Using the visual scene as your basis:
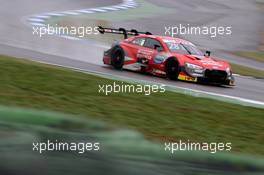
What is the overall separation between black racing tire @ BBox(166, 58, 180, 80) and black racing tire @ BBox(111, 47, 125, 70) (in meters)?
1.43

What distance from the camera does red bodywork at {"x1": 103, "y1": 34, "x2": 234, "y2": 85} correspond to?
512 inches

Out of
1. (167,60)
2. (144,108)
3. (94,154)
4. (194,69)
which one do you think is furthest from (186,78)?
(94,154)

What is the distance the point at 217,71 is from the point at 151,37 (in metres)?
→ 1.88

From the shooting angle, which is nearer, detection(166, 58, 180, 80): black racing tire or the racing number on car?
detection(166, 58, 180, 80): black racing tire

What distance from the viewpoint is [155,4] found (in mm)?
28531

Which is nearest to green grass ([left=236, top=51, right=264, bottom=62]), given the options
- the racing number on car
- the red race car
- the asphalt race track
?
the asphalt race track

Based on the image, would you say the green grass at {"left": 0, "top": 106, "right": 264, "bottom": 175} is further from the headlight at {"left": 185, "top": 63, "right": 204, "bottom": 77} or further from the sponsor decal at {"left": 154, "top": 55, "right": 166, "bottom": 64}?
the sponsor decal at {"left": 154, "top": 55, "right": 166, "bottom": 64}

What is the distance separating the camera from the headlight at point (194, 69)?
13.0 m

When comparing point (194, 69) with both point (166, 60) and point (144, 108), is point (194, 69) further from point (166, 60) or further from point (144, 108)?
point (144, 108)

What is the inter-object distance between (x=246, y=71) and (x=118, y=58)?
459 cm

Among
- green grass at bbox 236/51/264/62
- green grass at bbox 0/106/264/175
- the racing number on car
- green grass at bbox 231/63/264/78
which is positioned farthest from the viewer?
green grass at bbox 236/51/264/62

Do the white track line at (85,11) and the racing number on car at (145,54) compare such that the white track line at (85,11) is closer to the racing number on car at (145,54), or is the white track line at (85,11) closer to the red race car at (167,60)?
the red race car at (167,60)

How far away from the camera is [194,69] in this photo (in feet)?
42.5

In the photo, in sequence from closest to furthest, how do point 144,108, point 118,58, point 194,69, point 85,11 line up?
1. point 144,108
2. point 194,69
3. point 118,58
4. point 85,11
